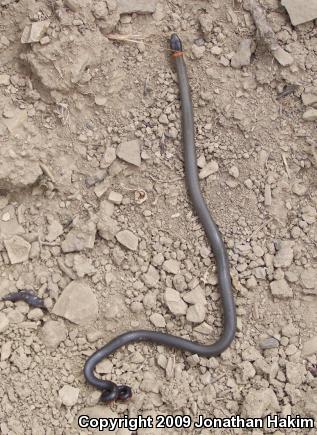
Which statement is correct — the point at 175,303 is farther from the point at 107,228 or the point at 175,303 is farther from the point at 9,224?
the point at 9,224

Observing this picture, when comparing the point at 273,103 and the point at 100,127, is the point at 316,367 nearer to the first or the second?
the point at 273,103

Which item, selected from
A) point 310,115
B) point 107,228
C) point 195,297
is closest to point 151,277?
point 195,297

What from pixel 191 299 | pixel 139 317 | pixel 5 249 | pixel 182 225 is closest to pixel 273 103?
pixel 182 225

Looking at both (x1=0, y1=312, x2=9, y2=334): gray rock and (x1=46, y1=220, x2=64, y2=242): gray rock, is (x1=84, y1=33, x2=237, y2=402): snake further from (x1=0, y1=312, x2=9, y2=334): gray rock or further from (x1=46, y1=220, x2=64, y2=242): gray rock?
(x1=46, y1=220, x2=64, y2=242): gray rock

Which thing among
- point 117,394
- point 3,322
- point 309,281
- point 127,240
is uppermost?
point 309,281

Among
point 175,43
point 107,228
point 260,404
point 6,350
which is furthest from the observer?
point 175,43

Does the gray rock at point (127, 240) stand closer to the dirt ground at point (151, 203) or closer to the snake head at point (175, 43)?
the dirt ground at point (151, 203)

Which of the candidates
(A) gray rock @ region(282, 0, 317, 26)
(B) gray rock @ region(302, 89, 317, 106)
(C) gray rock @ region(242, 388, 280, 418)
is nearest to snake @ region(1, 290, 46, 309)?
(C) gray rock @ region(242, 388, 280, 418)
